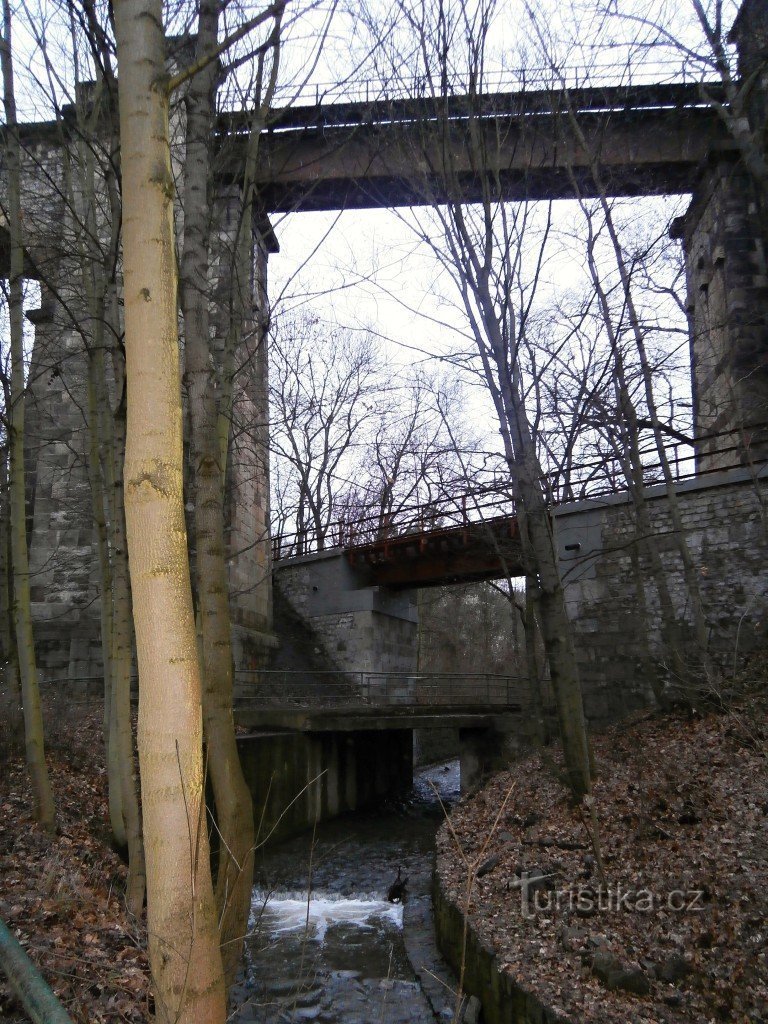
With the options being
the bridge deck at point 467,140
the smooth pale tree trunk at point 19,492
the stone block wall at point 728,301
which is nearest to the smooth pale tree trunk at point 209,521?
the bridge deck at point 467,140

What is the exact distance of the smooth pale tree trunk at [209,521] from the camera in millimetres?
5143

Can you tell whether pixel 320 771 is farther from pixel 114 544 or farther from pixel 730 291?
pixel 730 291

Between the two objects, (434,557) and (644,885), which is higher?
(434,557)

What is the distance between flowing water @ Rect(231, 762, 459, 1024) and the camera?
22.4ft

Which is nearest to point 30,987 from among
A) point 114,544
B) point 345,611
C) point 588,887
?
point 588,887

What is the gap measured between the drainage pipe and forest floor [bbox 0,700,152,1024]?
959 millimetres

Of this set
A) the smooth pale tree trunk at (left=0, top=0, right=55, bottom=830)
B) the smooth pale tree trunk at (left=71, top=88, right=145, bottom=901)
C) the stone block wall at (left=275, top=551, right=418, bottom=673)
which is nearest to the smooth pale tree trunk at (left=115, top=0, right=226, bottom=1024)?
the smooth pale tree trunk at (left=71, top=88, right=145, bottom=901)

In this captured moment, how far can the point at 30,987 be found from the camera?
174 cm

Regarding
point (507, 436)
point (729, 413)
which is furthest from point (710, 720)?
point (729, 413)

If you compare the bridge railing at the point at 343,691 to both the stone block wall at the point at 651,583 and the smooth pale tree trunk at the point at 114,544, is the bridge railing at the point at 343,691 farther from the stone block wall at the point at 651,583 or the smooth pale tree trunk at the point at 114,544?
the smooth pale tree trunk at the point at 114,544

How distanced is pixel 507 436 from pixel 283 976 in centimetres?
681

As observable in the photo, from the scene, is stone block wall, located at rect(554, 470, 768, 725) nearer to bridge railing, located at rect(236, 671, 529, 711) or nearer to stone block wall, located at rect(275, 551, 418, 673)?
bridge railing, located at rect(236, 671, 529, 711)

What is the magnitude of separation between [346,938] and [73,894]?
4.23m

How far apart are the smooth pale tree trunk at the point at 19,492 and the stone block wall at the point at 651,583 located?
762cm
